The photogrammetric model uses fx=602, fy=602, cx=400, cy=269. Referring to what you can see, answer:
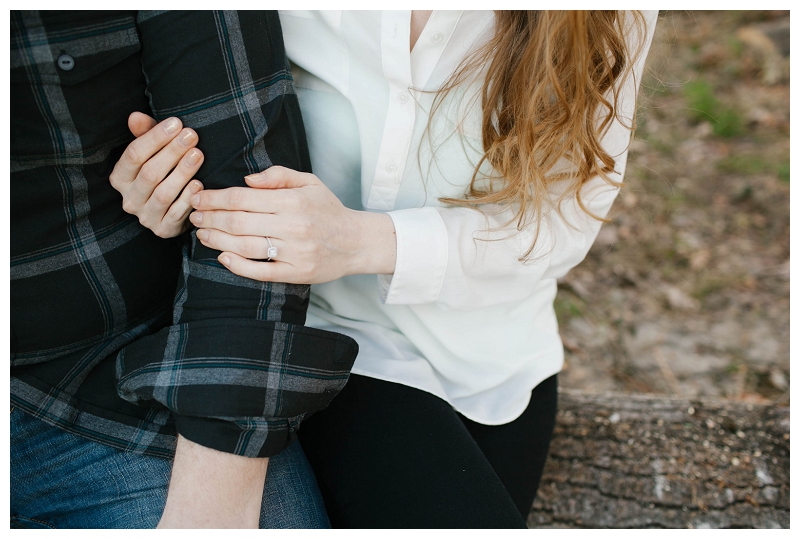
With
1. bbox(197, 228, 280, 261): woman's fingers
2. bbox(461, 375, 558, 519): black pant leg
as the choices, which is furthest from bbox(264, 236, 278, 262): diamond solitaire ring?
bbox(461, 375, 558, 519): black pant leg

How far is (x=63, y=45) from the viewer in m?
0.86

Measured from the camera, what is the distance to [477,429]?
1430 millimetres

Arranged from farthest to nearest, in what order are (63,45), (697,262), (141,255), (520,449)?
(697,262) → (520,449) → (141,255) → (63,45)

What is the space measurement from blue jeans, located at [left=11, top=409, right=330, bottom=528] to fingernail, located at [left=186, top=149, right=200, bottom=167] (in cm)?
57

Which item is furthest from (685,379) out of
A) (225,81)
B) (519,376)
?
(225,81)

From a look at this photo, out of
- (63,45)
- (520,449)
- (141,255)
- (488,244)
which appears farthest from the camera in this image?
(520,449)

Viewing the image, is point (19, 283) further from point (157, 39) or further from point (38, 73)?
point (157, 39)

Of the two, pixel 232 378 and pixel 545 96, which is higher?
pixel 545 96

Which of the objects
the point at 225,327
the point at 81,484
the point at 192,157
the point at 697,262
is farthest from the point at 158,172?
the point at 697,262

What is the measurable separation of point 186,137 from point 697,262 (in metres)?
2.63

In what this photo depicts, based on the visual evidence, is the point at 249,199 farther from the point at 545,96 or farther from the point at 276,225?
the point at 545,96

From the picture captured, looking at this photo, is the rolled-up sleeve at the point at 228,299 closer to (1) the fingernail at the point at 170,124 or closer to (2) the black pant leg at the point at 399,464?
(1) the fingernail at the point at 170,124

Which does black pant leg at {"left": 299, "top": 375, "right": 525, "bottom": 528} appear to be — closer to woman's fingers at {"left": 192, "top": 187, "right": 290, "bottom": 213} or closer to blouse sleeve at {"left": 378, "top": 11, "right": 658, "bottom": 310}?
blouse sleeve at {"left": 378, "top": 11, "right": 658, "bottom": 310}

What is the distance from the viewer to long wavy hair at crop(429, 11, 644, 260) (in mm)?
997
